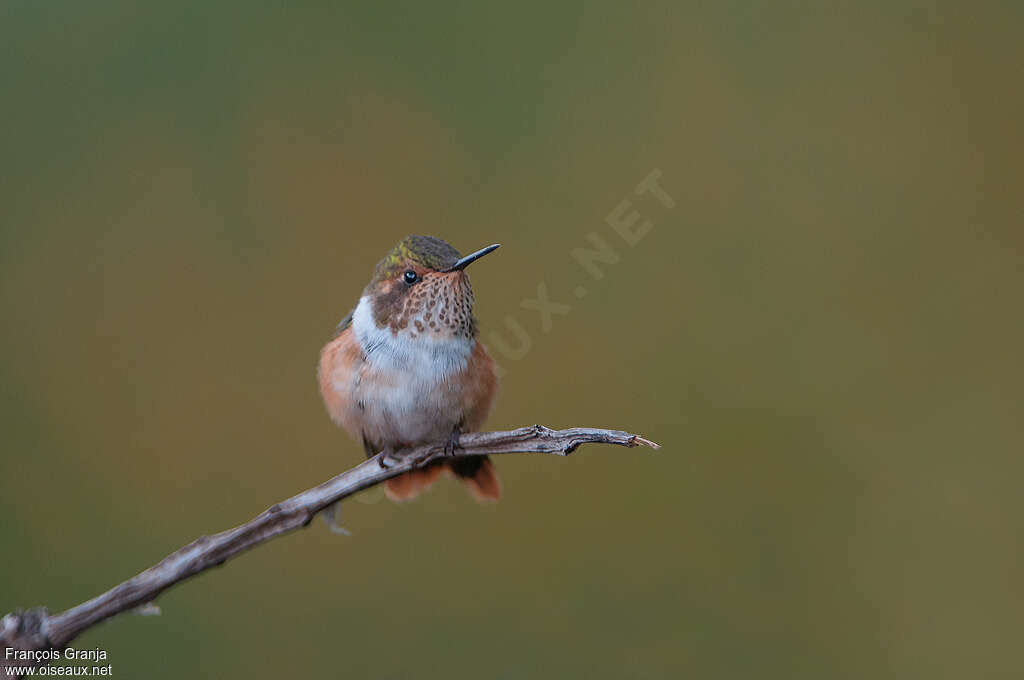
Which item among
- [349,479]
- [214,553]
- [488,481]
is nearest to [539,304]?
[488,481]

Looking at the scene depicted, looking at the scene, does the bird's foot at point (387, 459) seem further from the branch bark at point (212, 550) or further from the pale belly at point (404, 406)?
the branch bark at point (212, 550)

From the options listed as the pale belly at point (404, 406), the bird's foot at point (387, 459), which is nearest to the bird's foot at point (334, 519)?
the bird's foot at point (387, 459)

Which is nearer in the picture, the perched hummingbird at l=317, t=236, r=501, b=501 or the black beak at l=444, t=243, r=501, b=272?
the black beak at l=444, t=243, r=501, b=272

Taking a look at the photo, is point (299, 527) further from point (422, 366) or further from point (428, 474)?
point (428, 474)

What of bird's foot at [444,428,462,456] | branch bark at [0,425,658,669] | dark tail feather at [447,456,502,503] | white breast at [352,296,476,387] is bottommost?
branch bark at [0,425,658,669]

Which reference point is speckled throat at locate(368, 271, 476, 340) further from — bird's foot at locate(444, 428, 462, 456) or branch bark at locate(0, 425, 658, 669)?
branch bark at locate(0, 425, 658, 669)

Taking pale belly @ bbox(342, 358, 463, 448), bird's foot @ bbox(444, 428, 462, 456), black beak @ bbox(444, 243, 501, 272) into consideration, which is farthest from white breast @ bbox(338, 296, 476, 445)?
black beak @ bbox(444, 243, 501, 272)
